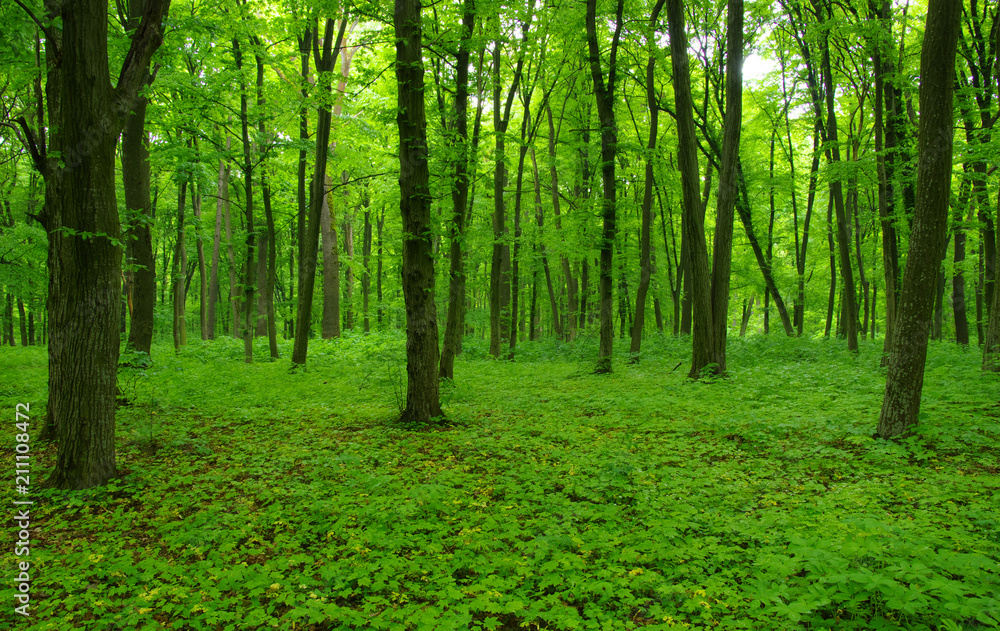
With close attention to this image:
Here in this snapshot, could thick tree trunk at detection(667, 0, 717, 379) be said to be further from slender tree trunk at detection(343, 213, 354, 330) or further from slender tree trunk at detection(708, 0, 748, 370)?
slender tree trunk at detection(343, 213, 354, 330)

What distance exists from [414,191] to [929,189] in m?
6.58

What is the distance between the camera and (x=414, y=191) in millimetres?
7152

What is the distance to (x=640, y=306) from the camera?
48.3 feet

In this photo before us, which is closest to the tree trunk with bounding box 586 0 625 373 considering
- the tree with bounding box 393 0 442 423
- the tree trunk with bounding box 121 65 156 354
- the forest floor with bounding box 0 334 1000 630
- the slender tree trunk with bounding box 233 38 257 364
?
the forest floor with bounding box 0 334 1000 630

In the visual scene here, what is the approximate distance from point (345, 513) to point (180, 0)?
1707 centimetres

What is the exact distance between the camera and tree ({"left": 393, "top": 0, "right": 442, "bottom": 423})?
7.10m

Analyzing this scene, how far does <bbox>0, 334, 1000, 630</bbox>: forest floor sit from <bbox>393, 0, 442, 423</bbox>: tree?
5.03ft

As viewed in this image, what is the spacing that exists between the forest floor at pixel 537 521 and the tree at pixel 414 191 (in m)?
1.53

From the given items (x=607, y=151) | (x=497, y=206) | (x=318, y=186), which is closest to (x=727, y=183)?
(x=607, y=151)

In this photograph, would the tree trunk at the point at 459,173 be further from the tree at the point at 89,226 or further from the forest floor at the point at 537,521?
the tree at the point at 89,226

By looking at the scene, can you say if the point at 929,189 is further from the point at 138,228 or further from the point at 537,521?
the point at 138,228

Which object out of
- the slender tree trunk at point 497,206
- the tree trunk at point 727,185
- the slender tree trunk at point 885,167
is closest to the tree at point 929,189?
the tree trunk at point 727,185

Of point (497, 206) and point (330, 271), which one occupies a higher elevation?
point (497, 206)

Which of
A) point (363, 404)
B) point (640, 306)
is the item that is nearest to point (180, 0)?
point (363, 404)
